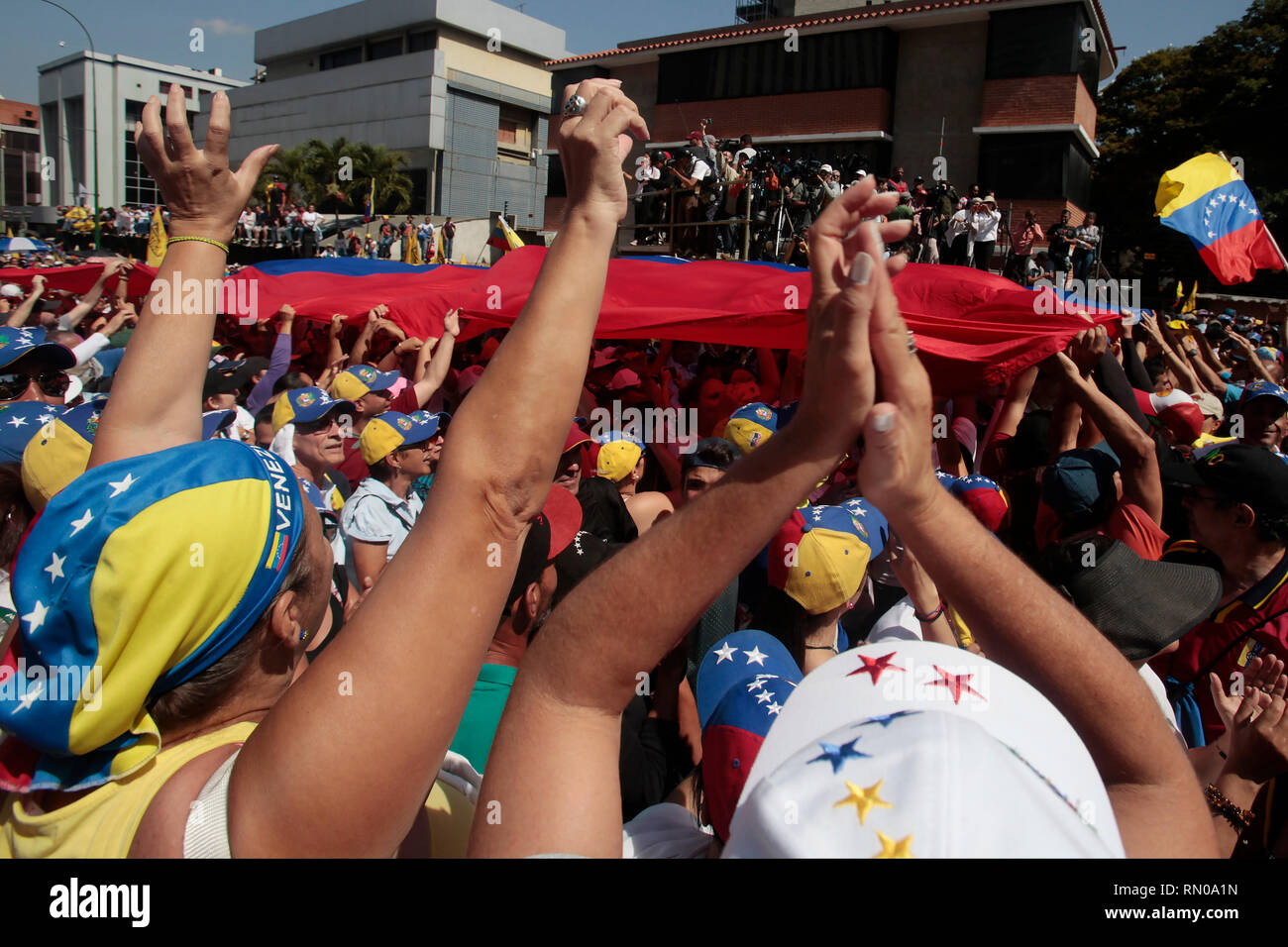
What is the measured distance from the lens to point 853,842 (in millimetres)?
631

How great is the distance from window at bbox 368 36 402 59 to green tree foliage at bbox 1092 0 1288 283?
37032 millimetres

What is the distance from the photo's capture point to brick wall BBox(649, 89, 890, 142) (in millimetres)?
22594

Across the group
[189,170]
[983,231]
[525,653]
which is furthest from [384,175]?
[525,653]

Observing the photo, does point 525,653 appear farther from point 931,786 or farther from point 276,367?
point 276,367

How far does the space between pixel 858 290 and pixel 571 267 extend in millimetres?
328

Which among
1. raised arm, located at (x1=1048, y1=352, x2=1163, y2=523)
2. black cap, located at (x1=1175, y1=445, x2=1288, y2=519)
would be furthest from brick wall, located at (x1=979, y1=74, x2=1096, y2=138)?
black cap, located at (x1=1175, y1=445, x2=1288, y2=519)

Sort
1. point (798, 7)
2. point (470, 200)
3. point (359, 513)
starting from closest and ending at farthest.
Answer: point (359, 513) → point (798, 7) → point (470, 200)

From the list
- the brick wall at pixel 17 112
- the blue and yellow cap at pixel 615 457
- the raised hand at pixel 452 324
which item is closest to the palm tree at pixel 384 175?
the raised hand at pixel 452 324

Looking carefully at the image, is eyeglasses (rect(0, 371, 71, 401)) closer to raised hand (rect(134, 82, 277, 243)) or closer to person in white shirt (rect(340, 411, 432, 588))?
person in white shirt (rect(340, 411, 432, 588))

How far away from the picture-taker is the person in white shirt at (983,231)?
12.7 m

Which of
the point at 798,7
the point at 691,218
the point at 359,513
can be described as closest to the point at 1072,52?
the point at 798,7

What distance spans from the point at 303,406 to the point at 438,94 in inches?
1740

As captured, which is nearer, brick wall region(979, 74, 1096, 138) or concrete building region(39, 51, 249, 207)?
brick wall region(979, 74, 1096, 138)

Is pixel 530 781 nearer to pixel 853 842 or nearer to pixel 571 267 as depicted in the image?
pixel 853 842
